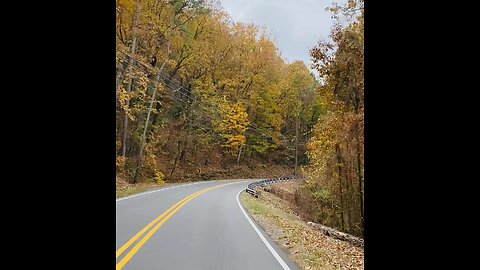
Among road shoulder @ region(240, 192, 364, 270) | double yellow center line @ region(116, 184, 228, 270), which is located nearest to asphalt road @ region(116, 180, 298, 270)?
double yellow center line @ region(116, 184, 228, 270)

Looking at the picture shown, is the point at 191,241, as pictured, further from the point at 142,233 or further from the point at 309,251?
the point at 309,251

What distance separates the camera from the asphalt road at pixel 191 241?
770 centimetres

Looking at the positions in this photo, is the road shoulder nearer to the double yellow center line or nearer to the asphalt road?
the asphalt road

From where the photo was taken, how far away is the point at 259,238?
11016 mm

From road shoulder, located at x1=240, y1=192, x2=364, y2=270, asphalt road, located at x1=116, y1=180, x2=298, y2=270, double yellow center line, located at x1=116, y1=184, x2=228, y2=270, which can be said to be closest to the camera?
asphalt road, located at x1=116, y1=180, x2=298, y2=270

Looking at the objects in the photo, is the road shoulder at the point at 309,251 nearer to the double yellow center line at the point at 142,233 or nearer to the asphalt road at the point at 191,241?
the asphalt road at the point at 191,241

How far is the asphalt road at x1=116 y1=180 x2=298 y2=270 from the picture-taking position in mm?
7699

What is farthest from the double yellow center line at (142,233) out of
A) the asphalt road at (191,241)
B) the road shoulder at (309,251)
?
the road shoulder at (309,251)

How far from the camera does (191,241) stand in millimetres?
9867

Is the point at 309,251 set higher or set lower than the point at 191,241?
lower

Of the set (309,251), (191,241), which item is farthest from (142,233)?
(309,251)

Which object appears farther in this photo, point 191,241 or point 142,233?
point 142,233

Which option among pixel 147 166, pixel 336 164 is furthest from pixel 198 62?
pixel 336 164
